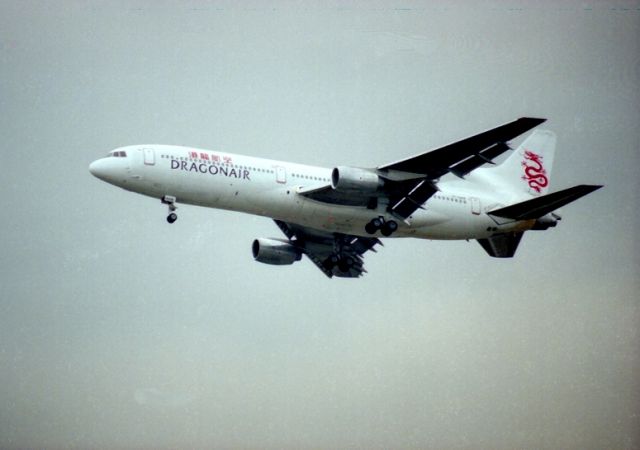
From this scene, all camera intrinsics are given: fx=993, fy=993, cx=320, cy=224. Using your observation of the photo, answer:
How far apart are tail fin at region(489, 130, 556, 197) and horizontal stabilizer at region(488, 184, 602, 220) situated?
10.7 ft

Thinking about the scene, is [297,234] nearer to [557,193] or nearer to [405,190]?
[405,190]

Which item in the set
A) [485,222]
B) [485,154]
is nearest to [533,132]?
[485,222]

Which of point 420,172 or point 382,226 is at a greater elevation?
point 420,172

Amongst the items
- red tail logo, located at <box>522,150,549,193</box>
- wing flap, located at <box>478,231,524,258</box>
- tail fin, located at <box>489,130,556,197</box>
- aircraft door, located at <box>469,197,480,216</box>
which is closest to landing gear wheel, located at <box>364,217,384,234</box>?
aircraft door, located at <box>469,197,480,216</box>

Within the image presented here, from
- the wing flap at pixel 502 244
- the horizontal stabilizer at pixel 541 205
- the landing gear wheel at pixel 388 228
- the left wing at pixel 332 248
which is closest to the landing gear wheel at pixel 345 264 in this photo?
the left wing at pixel 332 248

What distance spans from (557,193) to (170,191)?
18.3m

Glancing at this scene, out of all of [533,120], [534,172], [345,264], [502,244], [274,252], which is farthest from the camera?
[534,172]

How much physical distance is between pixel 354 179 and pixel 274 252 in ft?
31.9

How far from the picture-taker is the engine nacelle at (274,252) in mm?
53531

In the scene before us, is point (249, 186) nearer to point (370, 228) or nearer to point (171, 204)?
point (171, 204)

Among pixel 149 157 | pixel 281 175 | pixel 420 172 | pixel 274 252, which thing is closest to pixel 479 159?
pixel 420 172

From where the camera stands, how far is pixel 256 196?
45.8 meters

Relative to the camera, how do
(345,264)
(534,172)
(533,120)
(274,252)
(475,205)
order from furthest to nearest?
(534,172)
(345,264)
(274,252)
(475,205)
(533,120)

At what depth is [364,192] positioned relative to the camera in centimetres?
4628
